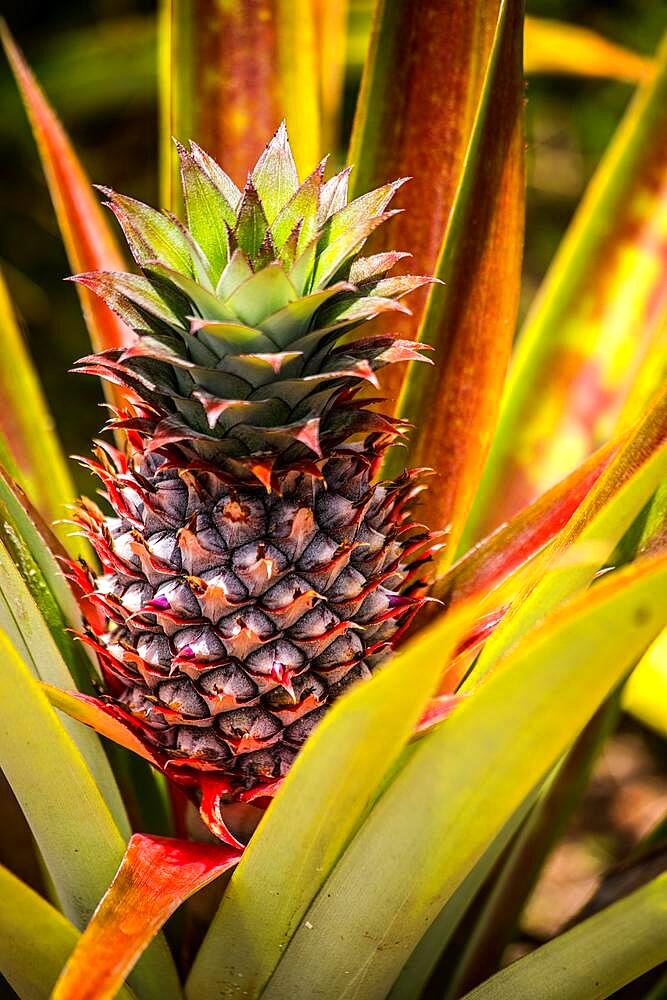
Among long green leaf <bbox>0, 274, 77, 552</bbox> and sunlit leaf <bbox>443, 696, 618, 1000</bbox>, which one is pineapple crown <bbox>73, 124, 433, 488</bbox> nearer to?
long green leaf <bbox>0, 274, 77, 552</bbox>

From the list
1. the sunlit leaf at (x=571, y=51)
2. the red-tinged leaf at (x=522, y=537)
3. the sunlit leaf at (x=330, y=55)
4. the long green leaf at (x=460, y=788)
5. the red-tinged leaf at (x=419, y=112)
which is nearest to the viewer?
the long green leaf at (x=460, y=788)

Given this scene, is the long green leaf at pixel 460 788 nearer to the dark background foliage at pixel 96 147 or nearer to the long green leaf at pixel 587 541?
the long green leaf at pixel 587 541

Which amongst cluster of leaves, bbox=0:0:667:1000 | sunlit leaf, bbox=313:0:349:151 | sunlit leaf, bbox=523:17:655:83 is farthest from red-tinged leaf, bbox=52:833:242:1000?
sunlit leaf, bbox=523:17:655:83

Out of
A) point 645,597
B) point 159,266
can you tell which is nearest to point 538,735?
point 645,597

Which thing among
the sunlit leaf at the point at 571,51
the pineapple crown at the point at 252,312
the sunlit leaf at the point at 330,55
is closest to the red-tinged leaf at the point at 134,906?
the pineapple crown at the point at 252,312

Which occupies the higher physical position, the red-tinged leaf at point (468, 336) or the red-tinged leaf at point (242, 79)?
the red-tinged leaf at point (242, 79)

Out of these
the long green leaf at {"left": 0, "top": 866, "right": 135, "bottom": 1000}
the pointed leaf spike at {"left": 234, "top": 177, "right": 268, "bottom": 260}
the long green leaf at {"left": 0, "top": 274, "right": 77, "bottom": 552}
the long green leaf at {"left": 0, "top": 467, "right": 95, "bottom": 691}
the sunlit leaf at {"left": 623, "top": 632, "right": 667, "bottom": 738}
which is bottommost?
the sunlit leaf at {"left": 623, "top": 632, "right": 667, "bottom": 738}
